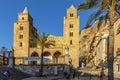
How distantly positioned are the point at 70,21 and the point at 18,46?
738 inches

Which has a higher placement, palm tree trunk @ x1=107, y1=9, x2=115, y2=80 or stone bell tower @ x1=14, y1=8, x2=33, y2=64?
stone bell tower @ x1=14, y1=8, x2=33, y2=64

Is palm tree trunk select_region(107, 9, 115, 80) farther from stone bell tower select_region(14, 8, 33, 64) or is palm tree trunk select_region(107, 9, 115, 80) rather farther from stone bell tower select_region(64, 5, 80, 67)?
stone bell tower select_region(14, 8, 33, 64)

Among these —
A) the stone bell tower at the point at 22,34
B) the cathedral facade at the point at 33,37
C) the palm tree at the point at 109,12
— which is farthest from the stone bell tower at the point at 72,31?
the palm tree at the point at 109,12

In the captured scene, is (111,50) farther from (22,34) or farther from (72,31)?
(22,34)

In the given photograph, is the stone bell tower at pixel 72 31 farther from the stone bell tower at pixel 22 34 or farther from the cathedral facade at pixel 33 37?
the stone bell tower at pixel 22 34

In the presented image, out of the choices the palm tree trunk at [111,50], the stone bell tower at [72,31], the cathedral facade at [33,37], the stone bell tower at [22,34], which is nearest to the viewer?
the palm tree trunk at [111,50]

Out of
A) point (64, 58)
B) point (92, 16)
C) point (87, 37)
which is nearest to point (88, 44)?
point (87, 37)

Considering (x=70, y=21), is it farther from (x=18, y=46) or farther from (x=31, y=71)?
(x=31, y=71)

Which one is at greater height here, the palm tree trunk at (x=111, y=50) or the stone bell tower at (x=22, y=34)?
the stone bell tower at (x=22, y=34)

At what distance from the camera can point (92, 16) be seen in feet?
75.9

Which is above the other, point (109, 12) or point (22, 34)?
point (22, 34)

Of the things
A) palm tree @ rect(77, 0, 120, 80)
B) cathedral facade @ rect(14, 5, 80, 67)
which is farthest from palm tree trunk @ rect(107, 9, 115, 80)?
cathedral facade @ rect(14, 5, 80, 67)

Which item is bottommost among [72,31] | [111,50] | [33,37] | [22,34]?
[111,50]

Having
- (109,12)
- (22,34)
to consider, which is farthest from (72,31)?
(109,12)
